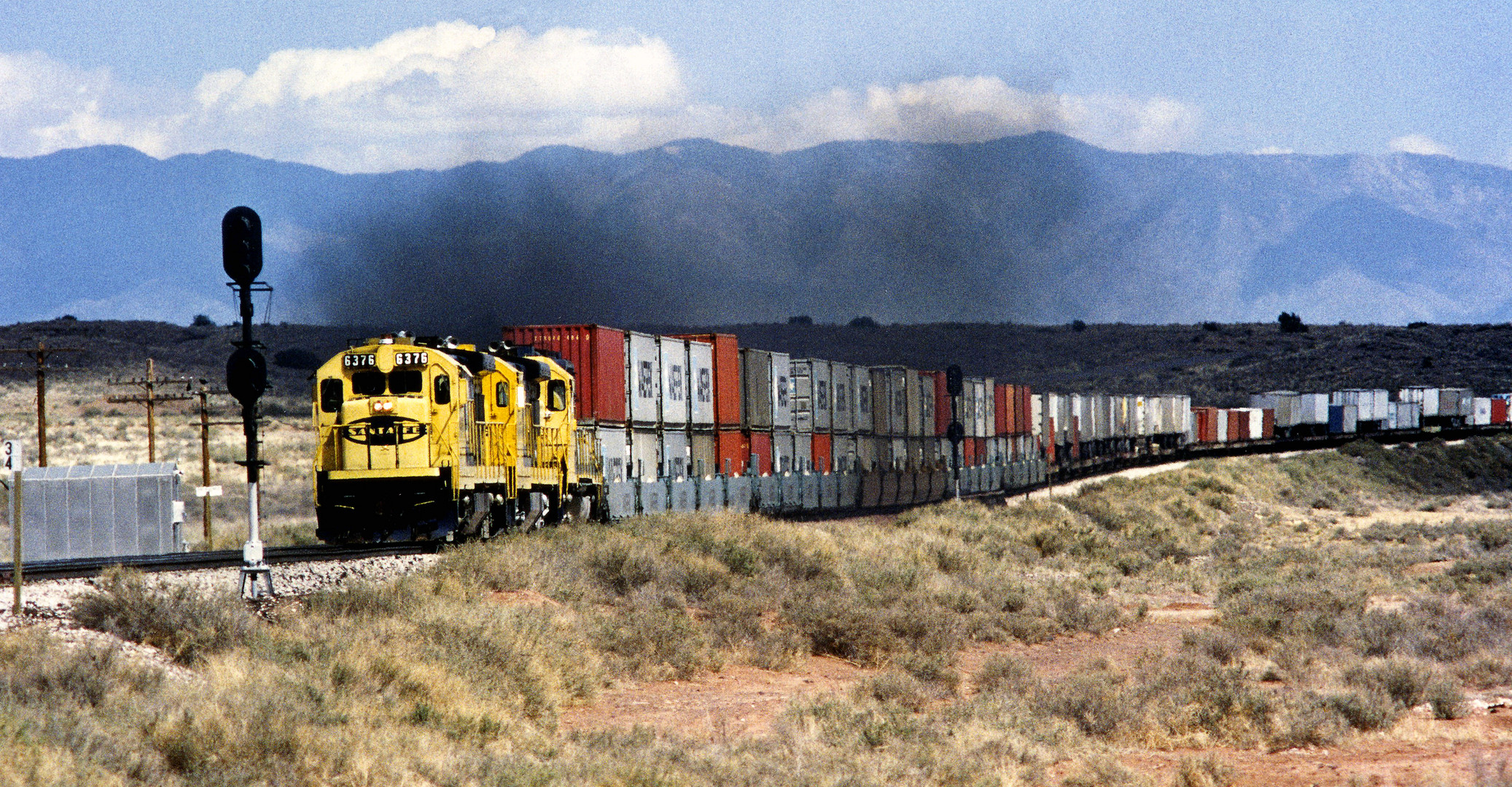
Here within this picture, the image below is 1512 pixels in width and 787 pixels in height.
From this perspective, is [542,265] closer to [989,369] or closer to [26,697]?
[989,369]

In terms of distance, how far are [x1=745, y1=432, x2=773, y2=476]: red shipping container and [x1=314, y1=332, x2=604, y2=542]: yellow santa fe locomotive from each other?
13.4 metres

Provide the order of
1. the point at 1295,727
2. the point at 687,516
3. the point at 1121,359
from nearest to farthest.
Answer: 1. the point at 1295,727
2. the point at 687,516
3. the point at 1121,359

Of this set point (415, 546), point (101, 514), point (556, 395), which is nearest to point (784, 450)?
point (556, 395)

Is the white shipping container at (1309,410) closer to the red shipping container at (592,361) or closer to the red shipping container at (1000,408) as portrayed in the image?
the red shipping container at (1000,408)

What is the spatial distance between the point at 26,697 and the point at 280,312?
491 ft

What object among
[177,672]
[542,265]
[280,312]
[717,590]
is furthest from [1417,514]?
[280,312]

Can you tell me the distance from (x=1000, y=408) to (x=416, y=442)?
3825 cm

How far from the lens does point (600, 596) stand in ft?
64.2

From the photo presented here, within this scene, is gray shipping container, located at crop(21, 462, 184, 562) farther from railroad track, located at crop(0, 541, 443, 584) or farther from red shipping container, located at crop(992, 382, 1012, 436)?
red shipping container, located at crop(992, 382, 1012, 436)

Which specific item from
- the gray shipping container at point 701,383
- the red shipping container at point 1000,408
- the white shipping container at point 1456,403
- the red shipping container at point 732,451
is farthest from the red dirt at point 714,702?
the white shipping container at point 1456,403

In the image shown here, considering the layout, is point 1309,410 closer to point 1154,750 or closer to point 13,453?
point 1154,750

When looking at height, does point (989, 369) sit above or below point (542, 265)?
below

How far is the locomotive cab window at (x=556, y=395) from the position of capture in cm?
2509

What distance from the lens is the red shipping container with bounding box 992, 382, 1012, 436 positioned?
182 ft
